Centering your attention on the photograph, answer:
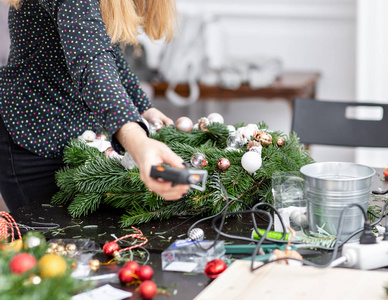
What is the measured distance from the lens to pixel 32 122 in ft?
4.00

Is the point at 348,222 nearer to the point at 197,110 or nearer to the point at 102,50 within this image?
the point at 102,50

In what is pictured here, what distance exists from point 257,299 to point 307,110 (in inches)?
44.2

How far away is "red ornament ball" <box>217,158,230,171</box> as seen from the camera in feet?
3.23

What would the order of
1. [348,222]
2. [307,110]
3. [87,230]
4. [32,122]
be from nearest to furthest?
[348,222] < [87,230] < [32,122] < [307,110]

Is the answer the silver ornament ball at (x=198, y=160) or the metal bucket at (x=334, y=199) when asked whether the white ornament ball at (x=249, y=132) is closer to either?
the silver ornament ball at (x=198, y=160)

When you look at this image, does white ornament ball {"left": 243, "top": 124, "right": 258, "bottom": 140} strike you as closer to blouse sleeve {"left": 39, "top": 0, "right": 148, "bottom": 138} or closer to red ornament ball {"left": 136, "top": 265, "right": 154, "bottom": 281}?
blouse sleeve {"left": 39, "top": 0, "right": 148, "bottom": 138}

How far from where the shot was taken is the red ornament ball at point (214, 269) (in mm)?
720

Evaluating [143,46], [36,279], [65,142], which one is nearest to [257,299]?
[36,279]

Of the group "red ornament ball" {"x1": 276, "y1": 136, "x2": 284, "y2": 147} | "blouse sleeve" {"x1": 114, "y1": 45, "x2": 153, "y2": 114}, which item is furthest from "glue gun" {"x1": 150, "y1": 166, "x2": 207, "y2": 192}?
"blouse sleeve" {"x1": 114, "y1": 45, "x2": 153, "y2": 114}

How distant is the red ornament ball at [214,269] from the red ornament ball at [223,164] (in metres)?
0.28

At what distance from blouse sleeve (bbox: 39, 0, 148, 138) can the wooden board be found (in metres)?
Answer: 0.28

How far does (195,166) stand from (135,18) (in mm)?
352

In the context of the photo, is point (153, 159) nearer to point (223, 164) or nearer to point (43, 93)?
point (223, 164)

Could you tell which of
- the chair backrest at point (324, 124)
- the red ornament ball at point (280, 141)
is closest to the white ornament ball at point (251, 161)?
the red ornament ball at point (280, 141)
